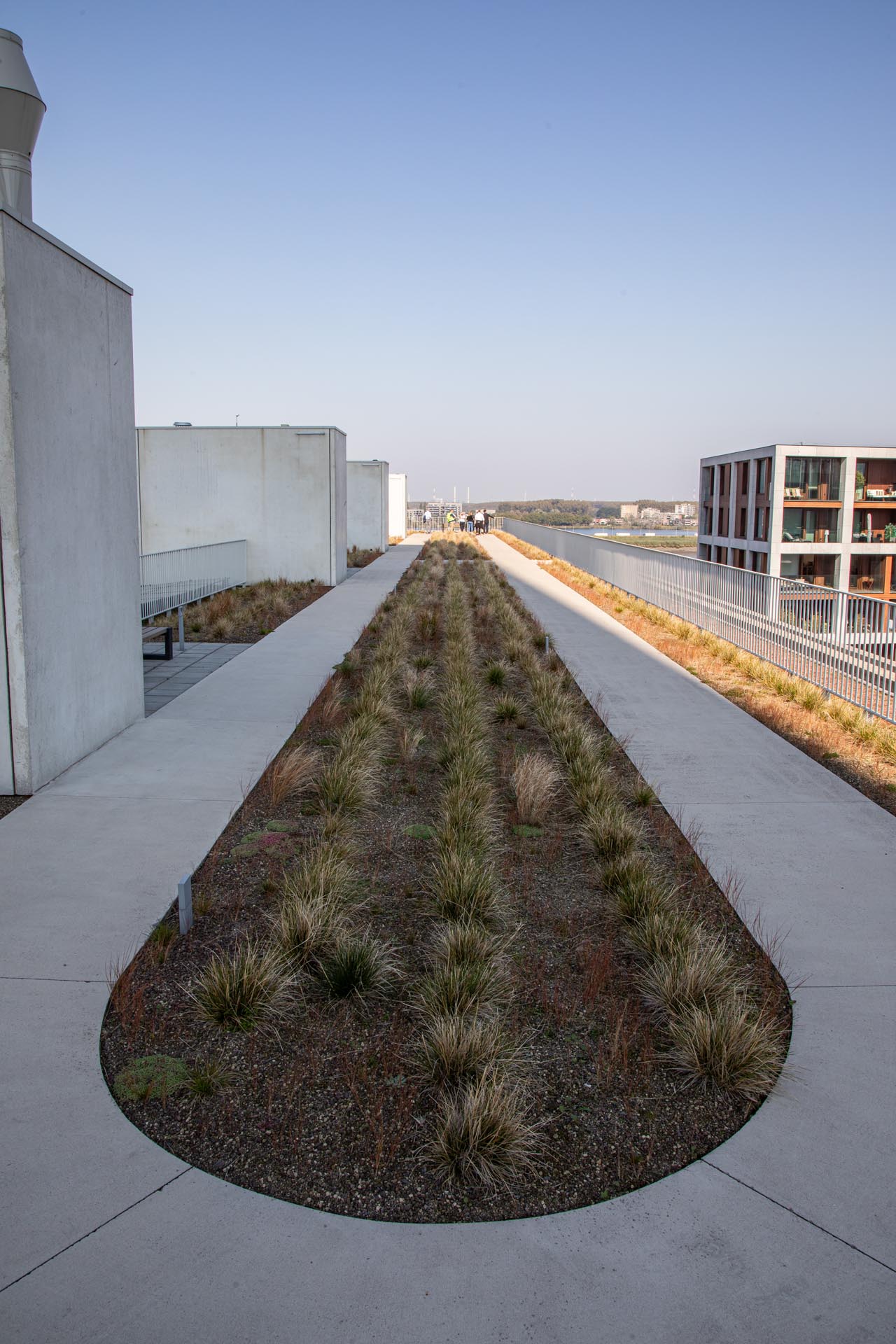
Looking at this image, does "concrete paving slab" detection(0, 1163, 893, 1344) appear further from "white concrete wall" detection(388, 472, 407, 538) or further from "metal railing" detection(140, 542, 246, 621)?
"white concrete wall" detection(388, 472, 407, 538)

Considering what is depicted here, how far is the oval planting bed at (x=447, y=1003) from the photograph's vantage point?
3.08m

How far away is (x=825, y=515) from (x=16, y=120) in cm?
7642

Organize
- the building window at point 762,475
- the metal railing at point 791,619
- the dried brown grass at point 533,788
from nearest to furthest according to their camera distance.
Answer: the dried brown grass at point 533,788
the metal railing at point 791,619
the building window at point 762,475

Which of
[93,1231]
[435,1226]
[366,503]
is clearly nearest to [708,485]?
[366,503]

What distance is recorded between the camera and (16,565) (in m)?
6.09

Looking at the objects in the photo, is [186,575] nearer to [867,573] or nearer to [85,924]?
[85,924]

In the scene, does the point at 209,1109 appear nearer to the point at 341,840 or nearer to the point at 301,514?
the point at 341,840

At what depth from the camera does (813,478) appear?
7525 centimetres

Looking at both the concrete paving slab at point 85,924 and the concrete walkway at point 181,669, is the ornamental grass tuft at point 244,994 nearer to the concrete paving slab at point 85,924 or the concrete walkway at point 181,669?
the concrete paving slab at point 85,924

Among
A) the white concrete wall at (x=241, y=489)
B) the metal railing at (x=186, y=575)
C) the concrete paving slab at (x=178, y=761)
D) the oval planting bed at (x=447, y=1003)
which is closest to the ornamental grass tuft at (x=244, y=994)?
the oval planting bed at (x=447, y=1003)

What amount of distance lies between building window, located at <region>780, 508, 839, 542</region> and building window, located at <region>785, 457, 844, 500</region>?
997 millimetres

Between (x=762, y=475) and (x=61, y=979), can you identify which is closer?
(x=61, y=979)

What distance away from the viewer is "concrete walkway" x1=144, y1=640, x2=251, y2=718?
31.4 feet

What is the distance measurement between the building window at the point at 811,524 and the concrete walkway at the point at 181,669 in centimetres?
6899
